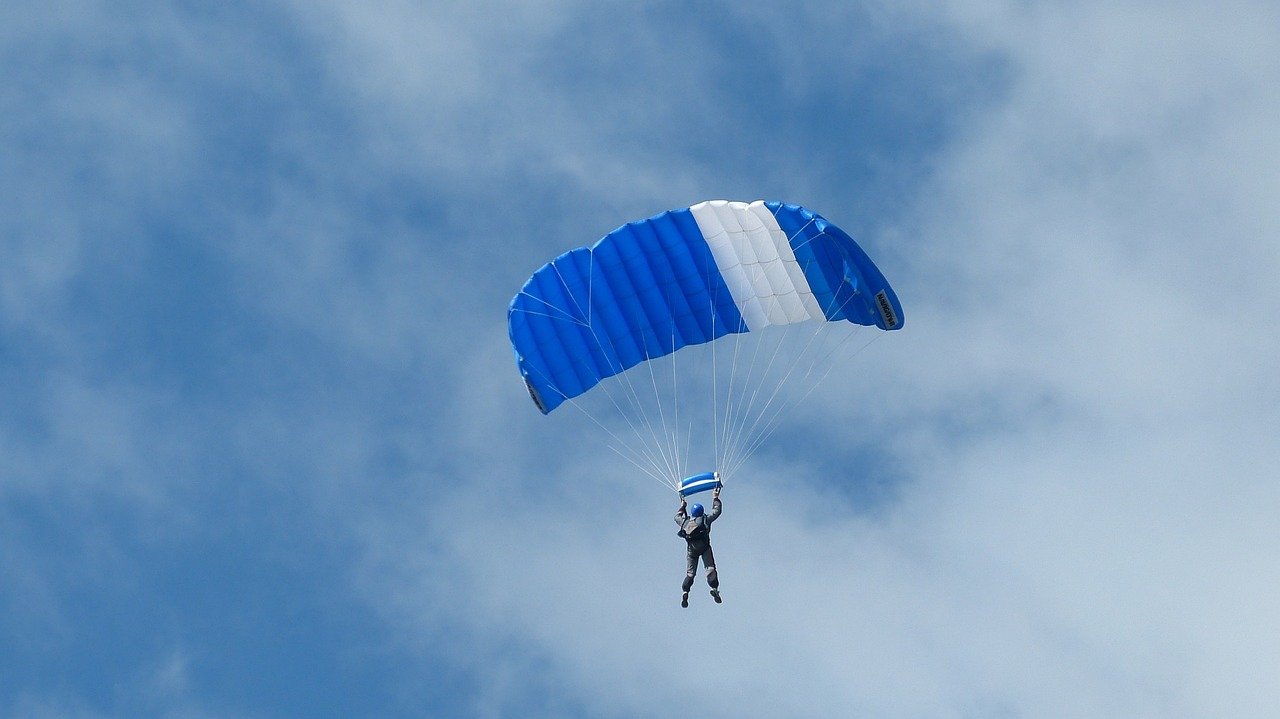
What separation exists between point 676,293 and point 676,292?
16 mm

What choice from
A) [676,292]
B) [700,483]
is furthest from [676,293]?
[700,483]

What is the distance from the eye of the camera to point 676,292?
29.0 meters

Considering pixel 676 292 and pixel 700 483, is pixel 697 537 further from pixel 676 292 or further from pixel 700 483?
pixel 676 292

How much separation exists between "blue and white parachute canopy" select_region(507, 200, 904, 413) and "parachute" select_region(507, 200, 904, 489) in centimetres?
2

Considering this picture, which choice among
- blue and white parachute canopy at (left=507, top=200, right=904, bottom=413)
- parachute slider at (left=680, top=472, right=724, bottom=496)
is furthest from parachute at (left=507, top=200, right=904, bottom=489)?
parachute slider at (left=680, top=472, right=724, bottom=496)

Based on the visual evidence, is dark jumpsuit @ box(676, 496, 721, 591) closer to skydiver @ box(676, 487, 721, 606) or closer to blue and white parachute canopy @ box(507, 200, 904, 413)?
skydiver @ box(676, 487, 721, 606)

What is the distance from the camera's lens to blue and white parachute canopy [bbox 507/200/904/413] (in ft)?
93.0

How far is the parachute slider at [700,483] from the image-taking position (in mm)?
26969

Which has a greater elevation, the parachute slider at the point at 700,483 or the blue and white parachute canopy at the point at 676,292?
the blue and white parachute canopy at the point at 676,292

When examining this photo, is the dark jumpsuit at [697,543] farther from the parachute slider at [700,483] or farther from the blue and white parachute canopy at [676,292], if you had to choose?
the blue and white parachute canopy at [676,292]

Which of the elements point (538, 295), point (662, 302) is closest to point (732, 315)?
point (662, 302)

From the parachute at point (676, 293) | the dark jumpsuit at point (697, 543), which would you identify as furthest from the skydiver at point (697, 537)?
A: the parachute at point (676, 293)

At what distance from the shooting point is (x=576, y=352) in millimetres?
29016

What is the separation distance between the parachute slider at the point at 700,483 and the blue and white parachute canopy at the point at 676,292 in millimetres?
2700
